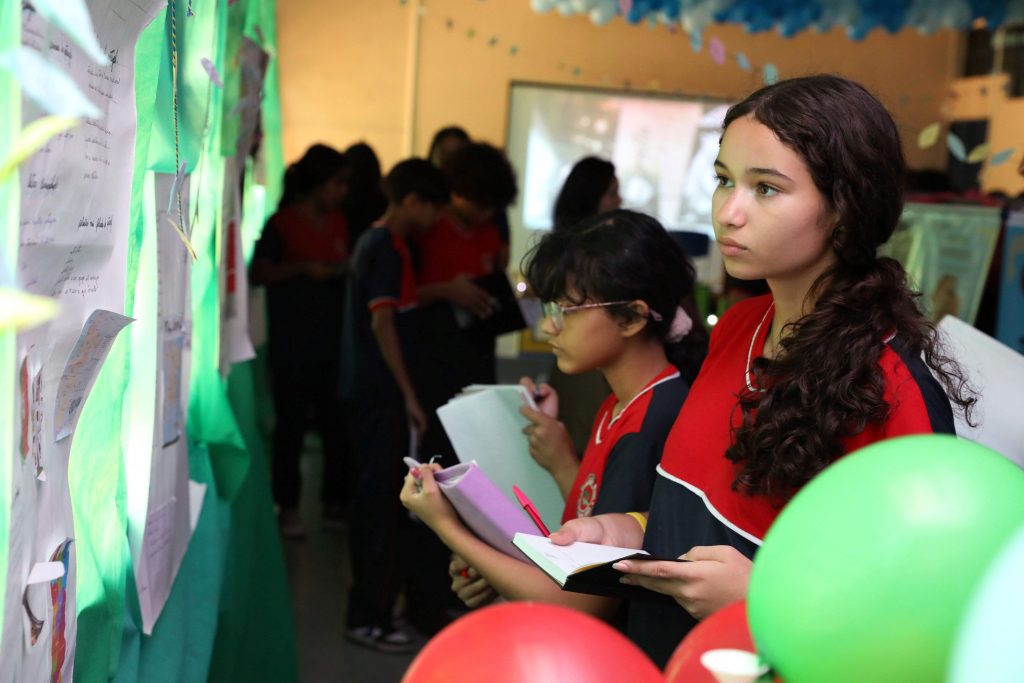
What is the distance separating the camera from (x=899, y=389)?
1084mm

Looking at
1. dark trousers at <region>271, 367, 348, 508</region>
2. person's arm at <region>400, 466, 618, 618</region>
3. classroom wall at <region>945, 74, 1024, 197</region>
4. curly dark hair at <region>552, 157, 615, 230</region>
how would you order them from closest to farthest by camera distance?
person's arm at <region>400, 466, 618, 618</region> → curly dark hair at <region>552, 157, 615, 230</region> → dark trousers at <region>271, 367, 348, 508</region> → classroom wall at <region>945, 74, 1024, 197</region>

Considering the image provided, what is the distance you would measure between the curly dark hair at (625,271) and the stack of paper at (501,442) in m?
0.19

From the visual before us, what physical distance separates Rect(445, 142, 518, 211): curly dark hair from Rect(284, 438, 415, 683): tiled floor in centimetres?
144

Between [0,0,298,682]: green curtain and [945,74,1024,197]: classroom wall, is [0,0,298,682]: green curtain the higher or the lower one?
the lower one

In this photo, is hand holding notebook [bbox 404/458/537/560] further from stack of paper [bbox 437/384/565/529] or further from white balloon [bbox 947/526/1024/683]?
white balloon [bbox 947/526/1024/683]

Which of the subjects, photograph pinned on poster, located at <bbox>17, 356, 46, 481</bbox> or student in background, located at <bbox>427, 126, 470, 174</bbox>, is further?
student in background, located at <bbox>427, 126, 470, 174</bbox>

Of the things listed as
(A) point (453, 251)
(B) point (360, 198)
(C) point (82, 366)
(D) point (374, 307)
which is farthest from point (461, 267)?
(C) point (82, 366)

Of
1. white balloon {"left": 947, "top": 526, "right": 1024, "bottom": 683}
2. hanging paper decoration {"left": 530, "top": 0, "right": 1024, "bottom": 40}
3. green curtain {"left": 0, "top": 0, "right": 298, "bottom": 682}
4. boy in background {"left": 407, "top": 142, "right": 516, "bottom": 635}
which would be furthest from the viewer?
hanging paper decoration {"left": 530, "top": 0, "right": 1024, "bottom": 40}

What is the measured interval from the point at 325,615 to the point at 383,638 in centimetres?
32

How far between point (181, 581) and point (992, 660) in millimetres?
1535

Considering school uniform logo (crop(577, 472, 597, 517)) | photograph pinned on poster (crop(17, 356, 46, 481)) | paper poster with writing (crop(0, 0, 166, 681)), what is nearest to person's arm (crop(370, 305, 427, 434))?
school uniform logo (crop(577, 472, 597, 517))

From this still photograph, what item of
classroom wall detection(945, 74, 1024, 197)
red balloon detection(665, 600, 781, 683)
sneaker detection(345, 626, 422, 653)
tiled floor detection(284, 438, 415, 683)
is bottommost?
tiled floor detection(284, 438, 415, 683)

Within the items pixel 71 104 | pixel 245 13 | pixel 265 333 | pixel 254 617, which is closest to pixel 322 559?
pixel 265 333

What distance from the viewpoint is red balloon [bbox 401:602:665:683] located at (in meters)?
0.68
